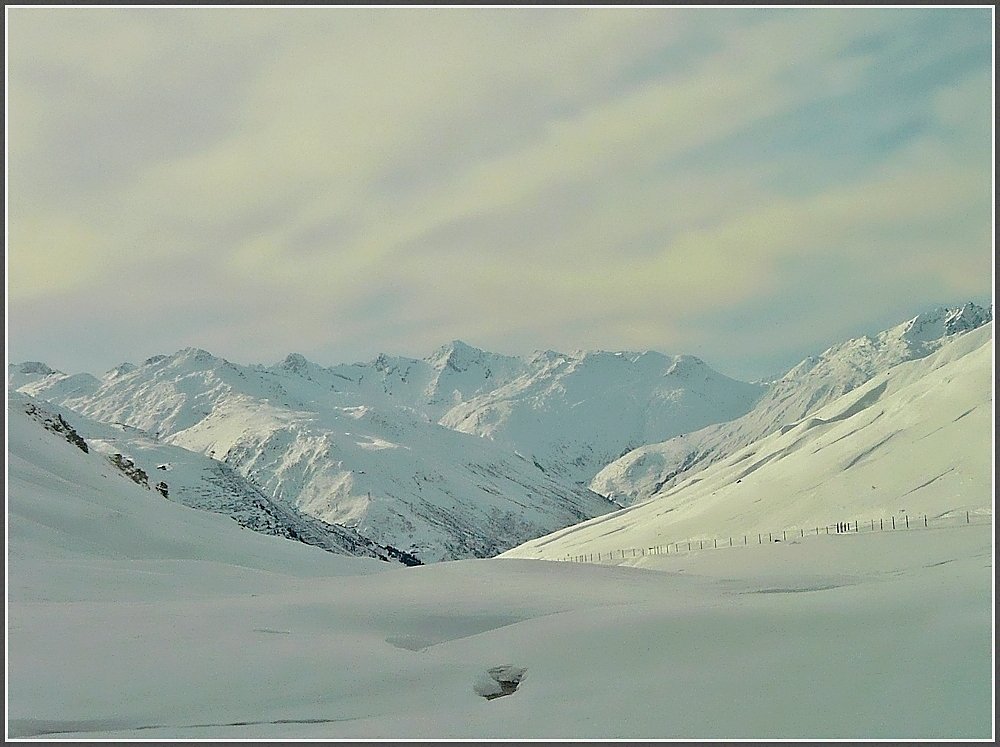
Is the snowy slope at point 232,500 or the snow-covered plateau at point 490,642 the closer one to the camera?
the snow-covered plateau at point 490,642

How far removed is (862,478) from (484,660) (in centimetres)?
5166

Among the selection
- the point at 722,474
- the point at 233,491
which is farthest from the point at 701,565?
the point at 233,491

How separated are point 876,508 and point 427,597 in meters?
37.6

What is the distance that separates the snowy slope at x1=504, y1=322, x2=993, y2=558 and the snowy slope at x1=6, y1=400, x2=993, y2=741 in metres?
26.9

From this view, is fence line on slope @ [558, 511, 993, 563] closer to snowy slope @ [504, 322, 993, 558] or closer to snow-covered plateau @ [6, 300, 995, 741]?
snow-covered plateau @ [6, 300, 995, 741]

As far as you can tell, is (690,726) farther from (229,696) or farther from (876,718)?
(229,696)

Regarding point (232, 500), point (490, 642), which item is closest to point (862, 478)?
point (490, 642)

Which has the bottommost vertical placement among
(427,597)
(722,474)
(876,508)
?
(722,474)

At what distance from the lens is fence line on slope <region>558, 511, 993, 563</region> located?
44688 mm

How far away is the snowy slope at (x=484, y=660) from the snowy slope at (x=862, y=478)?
26896 millimetres

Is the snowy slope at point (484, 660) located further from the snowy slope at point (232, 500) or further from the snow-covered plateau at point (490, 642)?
the snowy slope at point (232, 500)

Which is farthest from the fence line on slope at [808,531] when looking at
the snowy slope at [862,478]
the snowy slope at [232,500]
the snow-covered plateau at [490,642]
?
the snowy slope at [232,500]

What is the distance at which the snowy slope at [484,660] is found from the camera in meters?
A: 12.2

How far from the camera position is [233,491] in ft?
440
